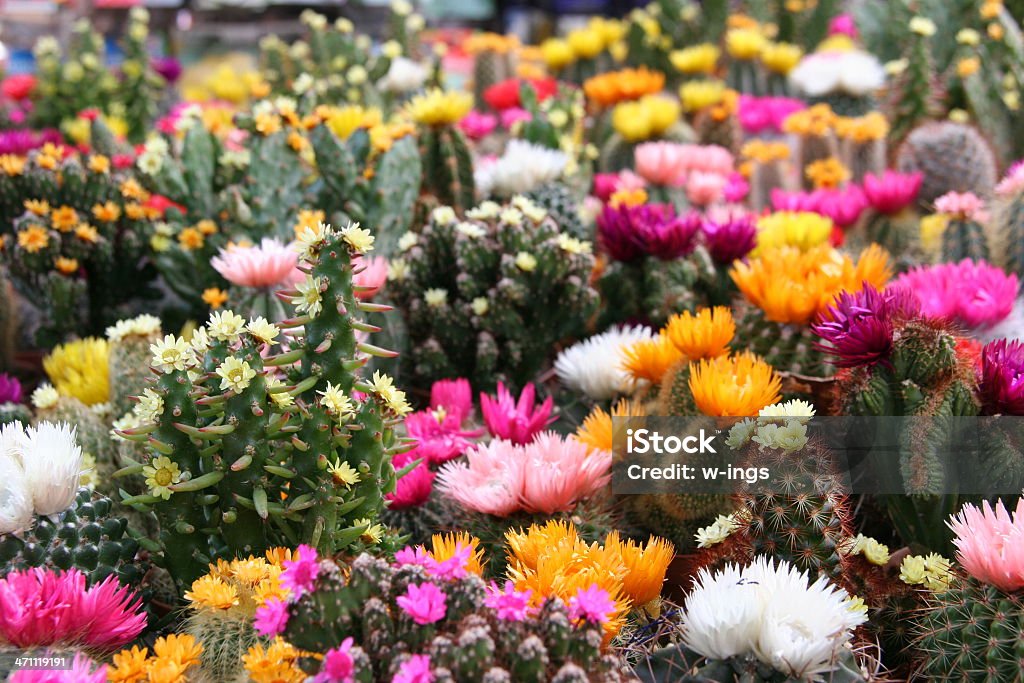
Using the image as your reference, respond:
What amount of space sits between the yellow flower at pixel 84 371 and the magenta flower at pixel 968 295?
1641 millimetres

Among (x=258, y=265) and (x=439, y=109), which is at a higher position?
(x=439, y=109)

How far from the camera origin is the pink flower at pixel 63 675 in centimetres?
111

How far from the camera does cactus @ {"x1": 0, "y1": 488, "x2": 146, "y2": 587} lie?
4.64ft

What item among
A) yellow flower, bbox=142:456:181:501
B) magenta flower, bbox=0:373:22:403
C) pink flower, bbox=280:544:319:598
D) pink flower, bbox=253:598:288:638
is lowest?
magenta flower, bbox=0:373:22:403

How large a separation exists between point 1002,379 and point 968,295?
0.44 metres

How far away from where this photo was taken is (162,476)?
1430 mm

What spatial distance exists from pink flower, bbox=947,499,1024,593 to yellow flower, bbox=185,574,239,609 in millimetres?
967

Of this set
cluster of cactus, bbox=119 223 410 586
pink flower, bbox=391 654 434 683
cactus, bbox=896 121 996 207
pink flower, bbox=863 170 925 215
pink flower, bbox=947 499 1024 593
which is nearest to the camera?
pink flower, bbox=391 654 434 683

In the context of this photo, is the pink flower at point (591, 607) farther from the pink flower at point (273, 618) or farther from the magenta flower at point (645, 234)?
the magenta flower at point (645, 234)

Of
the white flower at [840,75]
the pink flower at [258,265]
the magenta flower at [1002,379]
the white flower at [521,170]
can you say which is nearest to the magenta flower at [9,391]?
the pink flower at [258,265]

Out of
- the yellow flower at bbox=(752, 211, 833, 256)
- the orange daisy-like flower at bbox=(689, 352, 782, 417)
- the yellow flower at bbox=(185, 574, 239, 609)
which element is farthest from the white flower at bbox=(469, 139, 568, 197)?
the yellow flower at bbox=(185, 574, 239, 609)

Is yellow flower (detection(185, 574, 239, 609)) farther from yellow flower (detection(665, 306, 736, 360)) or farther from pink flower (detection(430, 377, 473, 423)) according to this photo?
yellow flower (detection(665, 306, 736, 360))

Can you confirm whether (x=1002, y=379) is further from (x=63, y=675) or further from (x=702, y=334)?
(x=63, y=675)

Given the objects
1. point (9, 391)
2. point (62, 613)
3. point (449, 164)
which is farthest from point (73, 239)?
point (62, 613)
